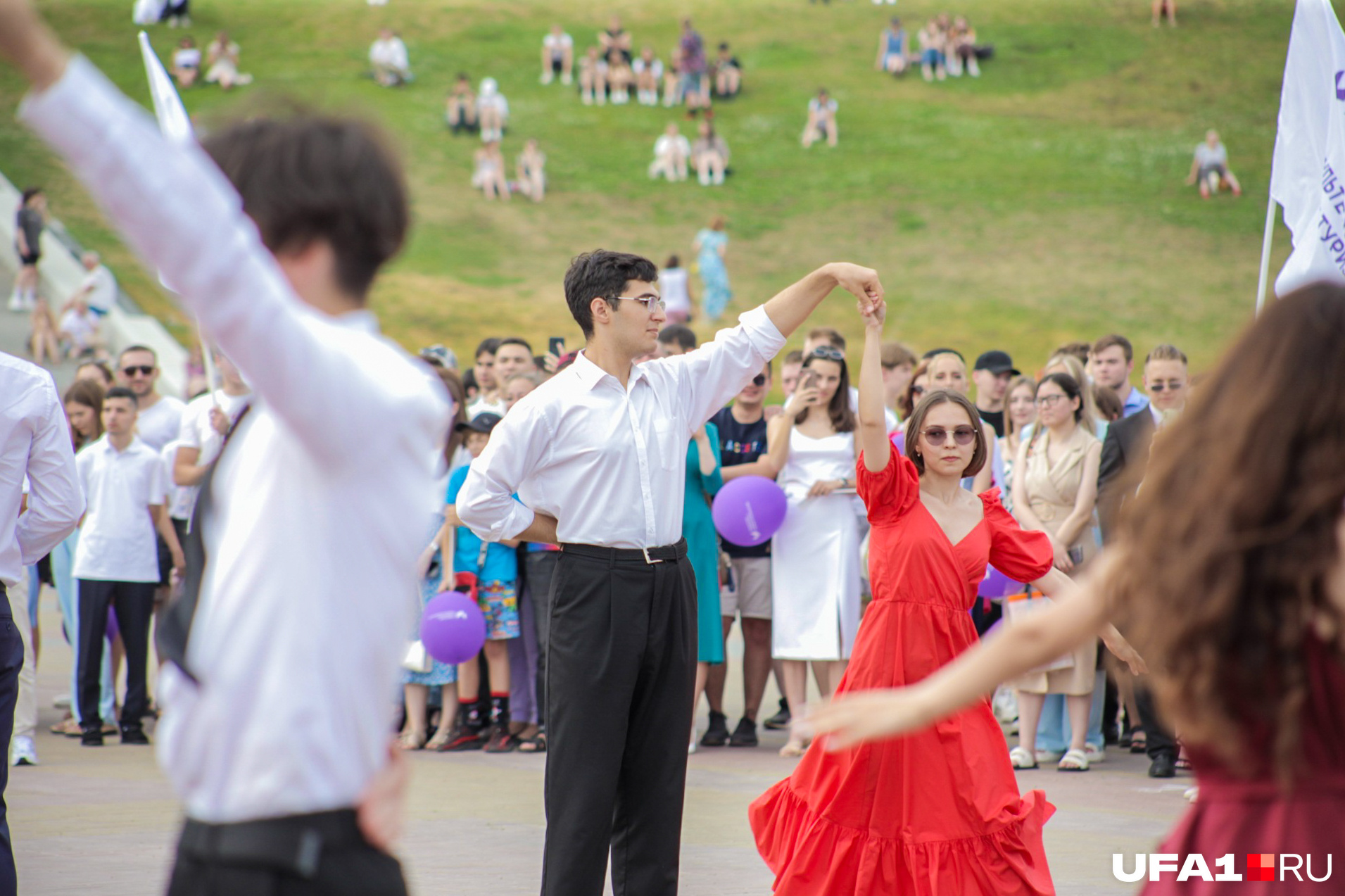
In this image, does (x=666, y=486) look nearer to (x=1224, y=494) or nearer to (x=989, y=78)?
(x=1224, y=494)

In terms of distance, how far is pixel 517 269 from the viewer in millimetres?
32406

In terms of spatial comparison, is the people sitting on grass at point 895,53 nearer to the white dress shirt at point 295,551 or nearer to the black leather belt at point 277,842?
the white dress shirt at point 295,551

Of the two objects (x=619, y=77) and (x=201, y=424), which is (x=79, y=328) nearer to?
(x=201, y=424)

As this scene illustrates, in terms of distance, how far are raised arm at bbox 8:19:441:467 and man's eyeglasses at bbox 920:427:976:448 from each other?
13.0ft

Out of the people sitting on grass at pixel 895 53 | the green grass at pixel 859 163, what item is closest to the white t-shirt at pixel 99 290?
the green grass at pixel 859 163

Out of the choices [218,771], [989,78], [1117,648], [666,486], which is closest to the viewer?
[218,771]

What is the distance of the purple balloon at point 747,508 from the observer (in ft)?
28.7

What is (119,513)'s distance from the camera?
31.0ft

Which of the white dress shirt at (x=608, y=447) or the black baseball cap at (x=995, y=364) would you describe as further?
the black baseball cap at (x=995, y=364)

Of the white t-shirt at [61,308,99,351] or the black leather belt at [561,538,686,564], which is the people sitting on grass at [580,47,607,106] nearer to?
the white t-shirt at [61,308,99,351]

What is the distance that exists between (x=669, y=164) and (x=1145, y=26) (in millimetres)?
18144

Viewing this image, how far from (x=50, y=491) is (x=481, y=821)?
2973 millimetres

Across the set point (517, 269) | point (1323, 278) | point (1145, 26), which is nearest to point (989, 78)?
point (1145, 26)

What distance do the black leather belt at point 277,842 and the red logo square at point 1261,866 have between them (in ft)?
4.83
